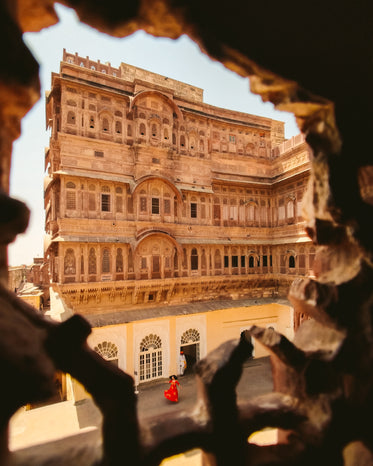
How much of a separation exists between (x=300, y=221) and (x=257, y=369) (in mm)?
8305

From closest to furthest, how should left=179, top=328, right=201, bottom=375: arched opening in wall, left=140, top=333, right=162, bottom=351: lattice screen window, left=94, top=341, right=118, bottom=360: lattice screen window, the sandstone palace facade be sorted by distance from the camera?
1. left=94, top=341, right=118, bottom=360: lattice screen window
2. the sandstone palace facade
3. left=140, top=333, right=162, bottom=351: lattice screen window
4. left=179, top=328, right=201, bottom=375: arched opening in wall

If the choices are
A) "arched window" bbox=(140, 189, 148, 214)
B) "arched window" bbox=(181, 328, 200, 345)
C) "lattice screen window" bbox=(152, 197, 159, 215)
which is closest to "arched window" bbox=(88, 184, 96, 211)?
"arched window" bbox=(140, 189, 148, 214)

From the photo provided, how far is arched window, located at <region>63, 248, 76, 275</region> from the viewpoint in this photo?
12.1 m

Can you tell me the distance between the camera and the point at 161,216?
46.6 feet

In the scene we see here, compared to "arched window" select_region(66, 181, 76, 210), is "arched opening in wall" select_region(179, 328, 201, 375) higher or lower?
lower

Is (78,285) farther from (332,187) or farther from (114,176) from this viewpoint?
(332,187)

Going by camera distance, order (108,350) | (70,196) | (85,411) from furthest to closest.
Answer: (70,196) → (108,350) → (85,411)

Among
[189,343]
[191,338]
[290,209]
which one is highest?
[290,209]

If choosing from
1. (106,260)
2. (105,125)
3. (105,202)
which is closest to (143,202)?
(105,202)

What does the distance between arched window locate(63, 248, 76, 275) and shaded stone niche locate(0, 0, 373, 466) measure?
1181cm

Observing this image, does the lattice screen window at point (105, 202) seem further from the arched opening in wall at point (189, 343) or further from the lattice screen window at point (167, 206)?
the arched opening in wall at point (189, 343)

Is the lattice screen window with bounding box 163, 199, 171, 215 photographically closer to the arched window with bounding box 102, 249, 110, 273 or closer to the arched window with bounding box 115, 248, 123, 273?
the arched window with bounding box 115, 248, 123, 273

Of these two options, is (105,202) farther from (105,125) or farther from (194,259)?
(194,259)

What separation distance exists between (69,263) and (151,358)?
20.1 feet
